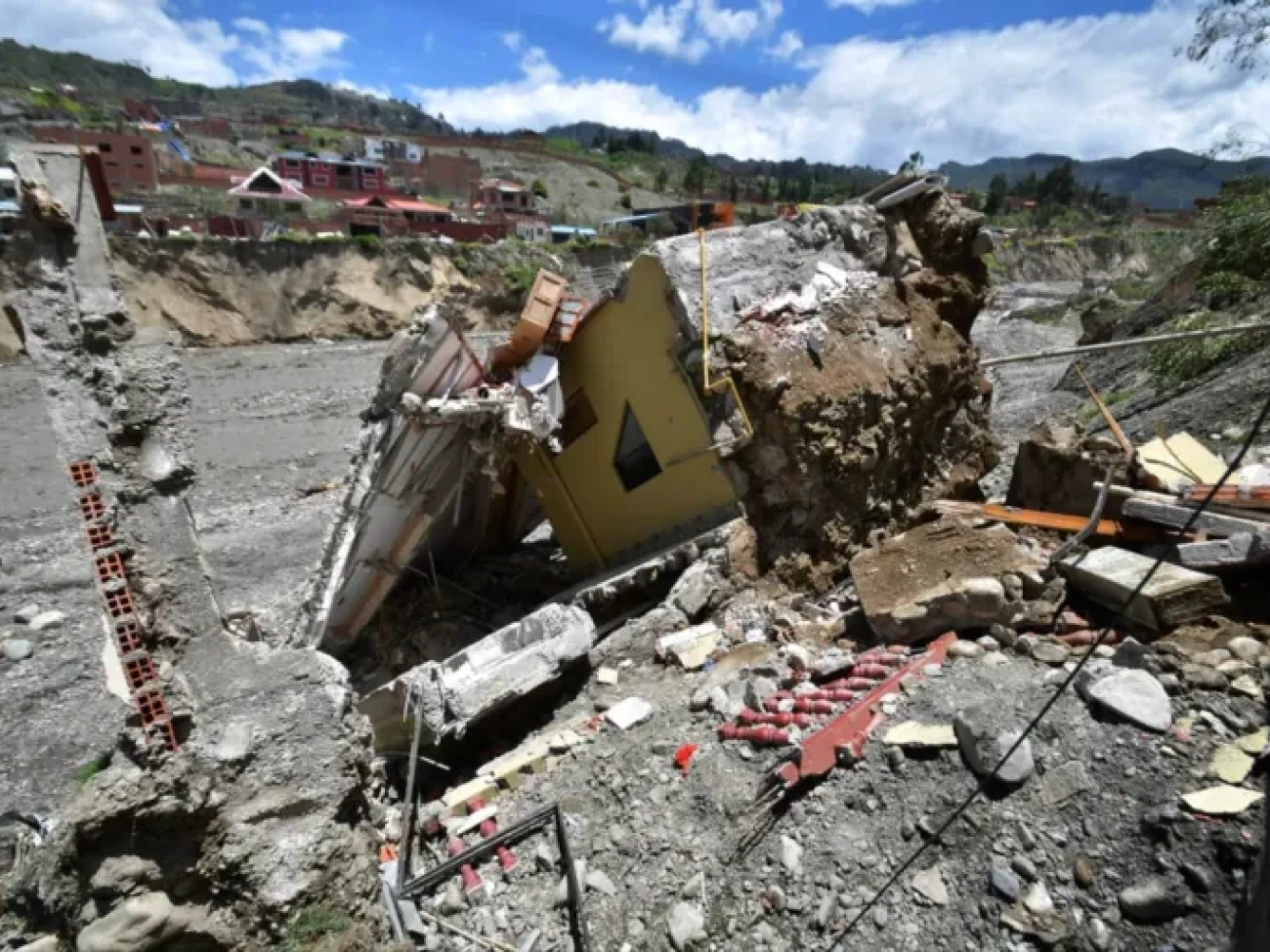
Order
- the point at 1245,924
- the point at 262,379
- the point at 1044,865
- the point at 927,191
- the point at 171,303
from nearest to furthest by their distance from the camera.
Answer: the point at 1245,924 < the point at 1044,865 < the point at 927,191 < the point at 262,379 < the point at 171,303

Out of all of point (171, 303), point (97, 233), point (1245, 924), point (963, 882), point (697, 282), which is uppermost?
point (171, 303)

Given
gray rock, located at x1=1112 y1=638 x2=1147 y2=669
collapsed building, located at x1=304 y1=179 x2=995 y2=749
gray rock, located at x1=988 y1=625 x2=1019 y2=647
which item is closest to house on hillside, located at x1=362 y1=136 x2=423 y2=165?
collapsed building, located at x1=304 y1=179 x2=995 y2=749

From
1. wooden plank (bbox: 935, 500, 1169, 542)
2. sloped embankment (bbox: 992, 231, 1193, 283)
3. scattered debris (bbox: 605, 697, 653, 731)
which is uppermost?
sloped embankment (bbox: 992, 231, 1193, 283)

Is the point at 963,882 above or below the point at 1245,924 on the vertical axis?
below

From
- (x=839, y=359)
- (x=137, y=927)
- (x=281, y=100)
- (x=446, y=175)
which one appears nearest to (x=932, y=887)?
(x=137, y=927)

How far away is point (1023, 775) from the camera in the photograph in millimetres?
3545

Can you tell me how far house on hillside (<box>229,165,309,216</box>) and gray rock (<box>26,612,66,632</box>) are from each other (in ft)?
111

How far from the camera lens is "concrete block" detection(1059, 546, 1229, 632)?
422 centimetres

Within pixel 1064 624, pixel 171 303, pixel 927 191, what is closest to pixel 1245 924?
pixel 1064 624

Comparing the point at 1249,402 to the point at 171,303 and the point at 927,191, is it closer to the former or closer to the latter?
the point at 927,191

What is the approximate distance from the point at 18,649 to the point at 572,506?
630cm

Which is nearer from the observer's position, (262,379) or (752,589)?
(752,589)

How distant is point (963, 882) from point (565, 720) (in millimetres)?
2968

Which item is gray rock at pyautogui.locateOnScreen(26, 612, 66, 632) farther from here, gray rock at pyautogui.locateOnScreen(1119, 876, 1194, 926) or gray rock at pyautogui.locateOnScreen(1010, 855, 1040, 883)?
gray rock at pyautogui.locateOnScreen(1119, 876, 1194, 926)
